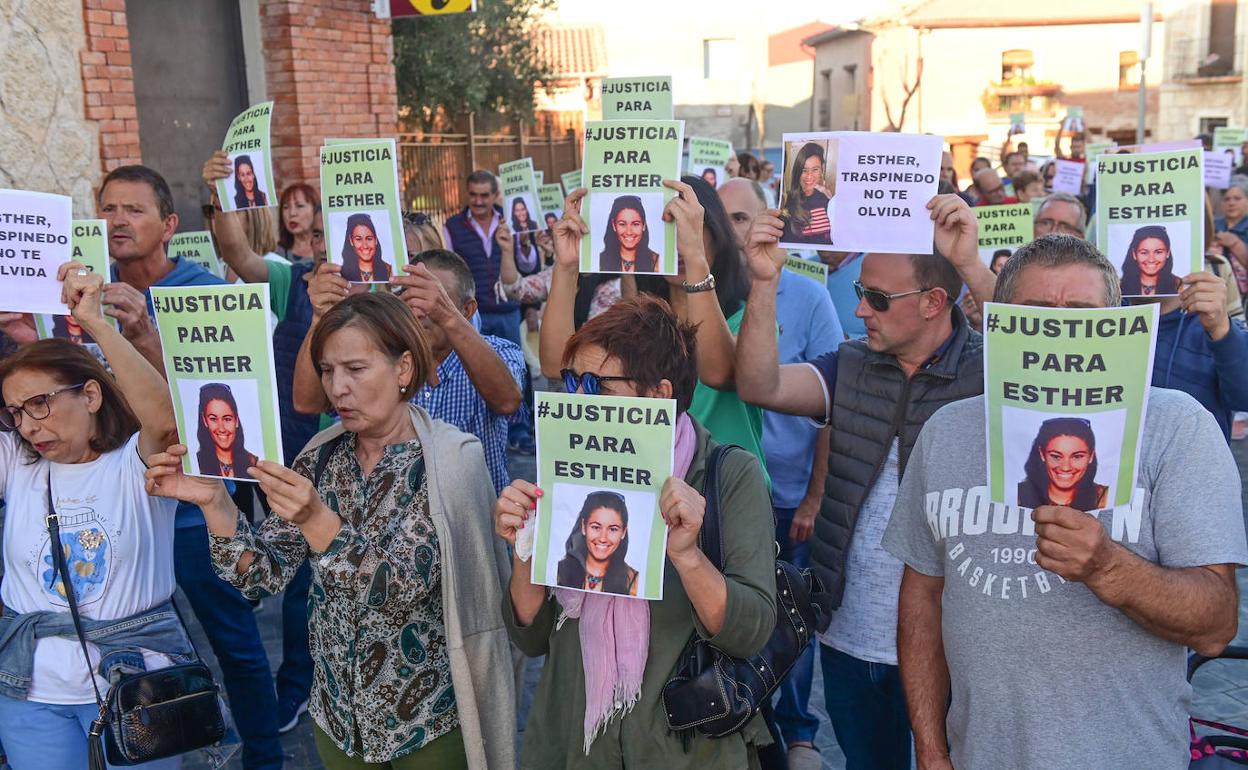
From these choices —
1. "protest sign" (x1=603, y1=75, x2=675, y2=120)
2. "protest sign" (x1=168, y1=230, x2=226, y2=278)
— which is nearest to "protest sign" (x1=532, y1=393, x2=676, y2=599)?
"protest sign" (x1=603, y1=75, x2=675, y2=120)

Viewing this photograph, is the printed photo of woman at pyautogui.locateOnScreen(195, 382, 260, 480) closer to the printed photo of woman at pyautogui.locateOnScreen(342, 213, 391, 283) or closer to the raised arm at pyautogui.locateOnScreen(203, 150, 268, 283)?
the printed photo of woman at pyautogui.locateOnScreen(342, 213, 391, 283)

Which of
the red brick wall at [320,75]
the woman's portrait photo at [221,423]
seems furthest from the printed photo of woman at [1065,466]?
the red brick wall at [320,75]

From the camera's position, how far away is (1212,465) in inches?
85.0

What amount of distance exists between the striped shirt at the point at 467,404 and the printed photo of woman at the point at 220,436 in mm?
1085

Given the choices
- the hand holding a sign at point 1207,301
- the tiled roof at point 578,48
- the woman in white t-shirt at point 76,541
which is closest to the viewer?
the woman in white t-shirt at point 76,541

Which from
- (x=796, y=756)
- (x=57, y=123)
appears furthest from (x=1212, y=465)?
(x=57, y=123)

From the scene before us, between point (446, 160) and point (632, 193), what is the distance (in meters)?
12.1

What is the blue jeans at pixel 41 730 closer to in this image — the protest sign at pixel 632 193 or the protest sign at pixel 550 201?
the protest sign at pixel 632 193

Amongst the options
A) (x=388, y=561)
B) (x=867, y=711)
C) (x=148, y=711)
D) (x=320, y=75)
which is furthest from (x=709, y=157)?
(x=148, y=711)

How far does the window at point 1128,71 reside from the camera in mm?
36812

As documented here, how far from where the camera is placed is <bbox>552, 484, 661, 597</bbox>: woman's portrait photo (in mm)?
2383

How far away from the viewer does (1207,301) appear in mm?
3738

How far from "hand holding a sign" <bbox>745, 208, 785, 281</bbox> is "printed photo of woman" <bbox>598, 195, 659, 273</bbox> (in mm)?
325

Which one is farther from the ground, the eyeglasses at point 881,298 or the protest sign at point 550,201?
the protest sign at point 550,201
